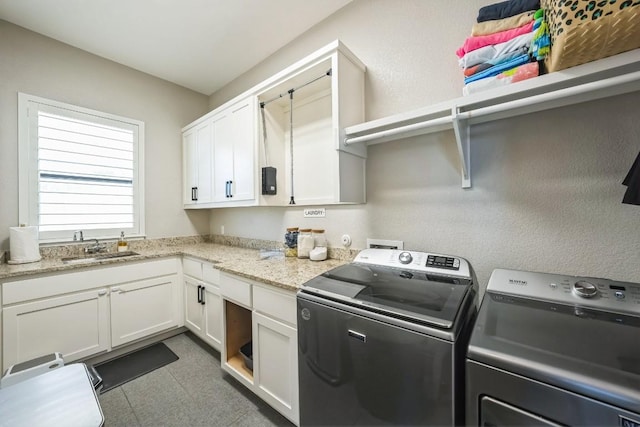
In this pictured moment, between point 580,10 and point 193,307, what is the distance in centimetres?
305

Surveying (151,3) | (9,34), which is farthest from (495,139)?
(9,34)

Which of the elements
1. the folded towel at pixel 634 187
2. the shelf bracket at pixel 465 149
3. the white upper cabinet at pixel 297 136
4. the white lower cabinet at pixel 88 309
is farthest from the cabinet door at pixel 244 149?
the folded towel at pixel 634 187

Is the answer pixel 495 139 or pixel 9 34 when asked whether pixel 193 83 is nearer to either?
Result: pixel 9 34

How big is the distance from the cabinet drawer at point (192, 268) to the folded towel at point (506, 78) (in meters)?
2.40

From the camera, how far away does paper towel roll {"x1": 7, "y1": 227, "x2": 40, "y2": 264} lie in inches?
76.8

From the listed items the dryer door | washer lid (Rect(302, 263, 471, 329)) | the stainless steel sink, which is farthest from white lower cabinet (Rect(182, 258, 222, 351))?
the dryer door

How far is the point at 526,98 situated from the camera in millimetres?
1027

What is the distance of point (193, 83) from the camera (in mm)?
3033

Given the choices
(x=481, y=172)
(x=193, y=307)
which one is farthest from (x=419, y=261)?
(x=193, y=307)

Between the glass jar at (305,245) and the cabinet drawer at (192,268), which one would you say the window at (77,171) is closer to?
the cabinet drawer at (192,268)

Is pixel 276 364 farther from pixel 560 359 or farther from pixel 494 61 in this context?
pixel 494 61

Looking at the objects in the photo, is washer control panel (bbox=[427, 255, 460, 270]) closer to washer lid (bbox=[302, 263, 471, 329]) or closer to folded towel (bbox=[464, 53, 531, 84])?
washer lid (bbox=[302, 263, 471, 329])

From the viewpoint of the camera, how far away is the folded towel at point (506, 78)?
39.3 inches

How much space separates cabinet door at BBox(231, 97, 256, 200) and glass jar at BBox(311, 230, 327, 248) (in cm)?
62
